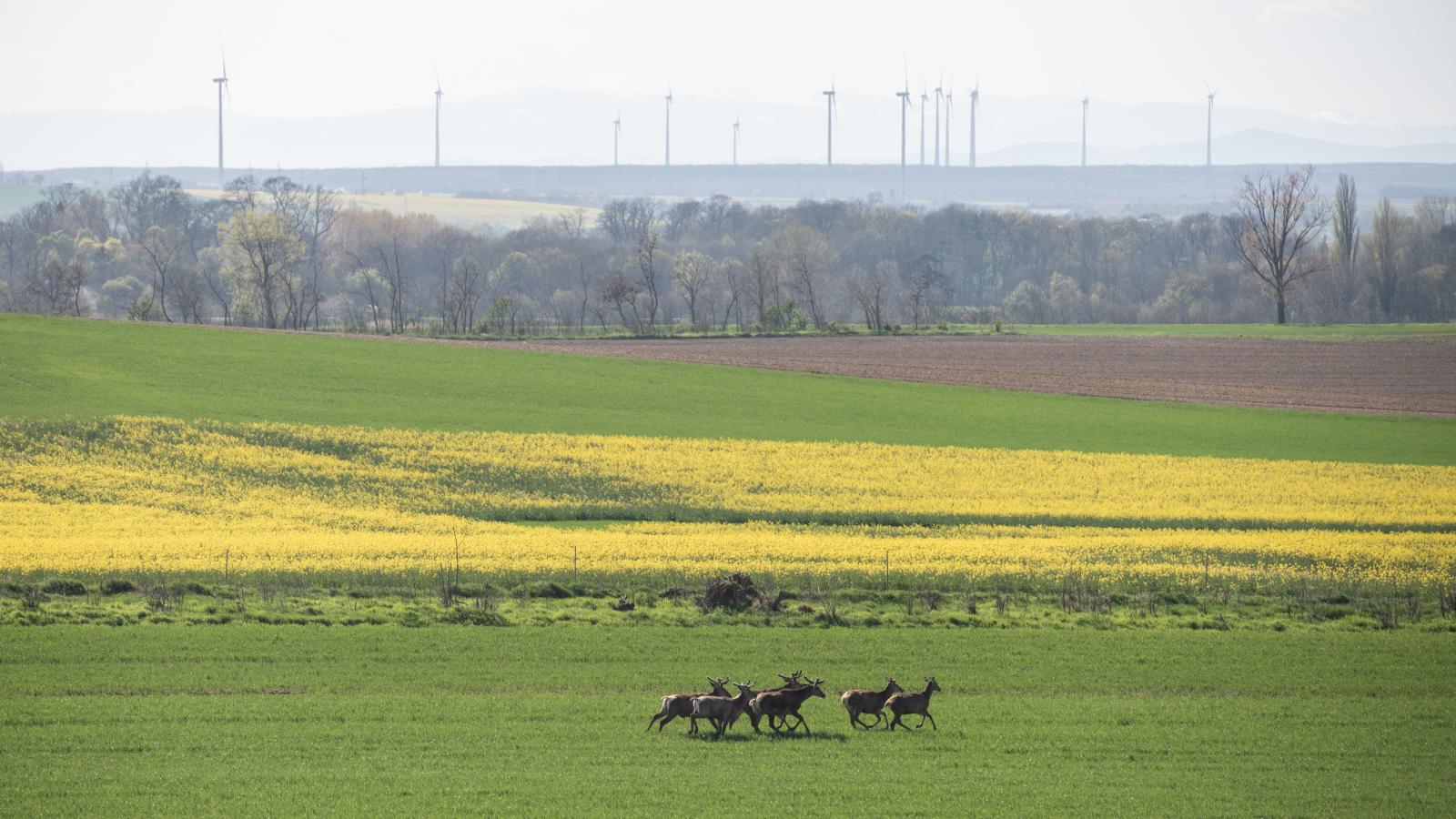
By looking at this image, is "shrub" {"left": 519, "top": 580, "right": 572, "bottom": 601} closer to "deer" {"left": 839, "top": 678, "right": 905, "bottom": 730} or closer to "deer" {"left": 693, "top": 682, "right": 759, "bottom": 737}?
"deer" {"left": 693, "top": 682, "right": 759, "bottom": 737}

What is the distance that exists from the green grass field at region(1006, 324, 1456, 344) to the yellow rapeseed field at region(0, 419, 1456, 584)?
183 ft

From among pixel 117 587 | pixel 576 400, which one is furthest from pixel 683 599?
pixel 576 400

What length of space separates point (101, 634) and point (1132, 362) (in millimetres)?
76966

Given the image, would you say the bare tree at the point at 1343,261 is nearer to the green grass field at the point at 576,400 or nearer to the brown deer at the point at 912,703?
the green grass field at the point at 576,400

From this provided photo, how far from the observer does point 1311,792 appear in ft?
65.7

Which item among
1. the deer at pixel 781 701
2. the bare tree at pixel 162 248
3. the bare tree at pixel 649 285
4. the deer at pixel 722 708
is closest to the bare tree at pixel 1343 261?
the bare tree at pixel 649 285

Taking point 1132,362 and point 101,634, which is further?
point 1132,362

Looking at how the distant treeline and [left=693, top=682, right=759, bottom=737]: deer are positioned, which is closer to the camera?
[left=693, top=682, right=759, bottom=737]: deer

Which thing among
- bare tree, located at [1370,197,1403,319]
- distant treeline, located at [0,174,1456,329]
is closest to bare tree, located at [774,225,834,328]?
distant treeline, located at [0,174,1456,329]

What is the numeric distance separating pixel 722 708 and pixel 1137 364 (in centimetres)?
7720


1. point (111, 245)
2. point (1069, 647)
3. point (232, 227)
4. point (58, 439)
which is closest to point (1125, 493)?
point (1069, 647)

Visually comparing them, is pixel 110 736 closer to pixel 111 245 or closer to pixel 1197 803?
pixel 1197 803

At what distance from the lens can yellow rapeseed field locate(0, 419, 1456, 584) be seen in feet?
123

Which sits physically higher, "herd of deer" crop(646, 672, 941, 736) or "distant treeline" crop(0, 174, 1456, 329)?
"distant treeline" crop(0, 174, 1456, 329)
